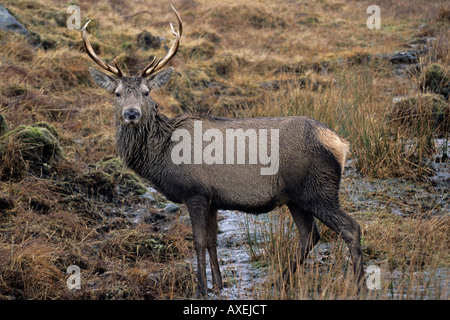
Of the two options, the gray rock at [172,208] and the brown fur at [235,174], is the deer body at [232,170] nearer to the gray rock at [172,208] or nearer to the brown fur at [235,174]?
the brown fur at [235,174]

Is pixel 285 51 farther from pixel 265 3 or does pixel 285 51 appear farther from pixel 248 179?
pixel 248 179

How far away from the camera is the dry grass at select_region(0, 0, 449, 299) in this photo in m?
5.46

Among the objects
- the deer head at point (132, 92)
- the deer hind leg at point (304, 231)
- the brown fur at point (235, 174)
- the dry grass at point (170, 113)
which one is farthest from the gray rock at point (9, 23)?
the deer hind leg at point (304, 231)

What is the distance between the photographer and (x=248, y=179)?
17.7 ft

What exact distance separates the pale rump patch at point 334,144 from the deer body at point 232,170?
0.03 ft

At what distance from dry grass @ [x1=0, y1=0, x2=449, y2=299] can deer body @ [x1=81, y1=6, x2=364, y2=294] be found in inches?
16.7

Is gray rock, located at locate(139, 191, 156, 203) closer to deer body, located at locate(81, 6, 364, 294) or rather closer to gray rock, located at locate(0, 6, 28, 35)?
deer body, located at locate(81, 6, 364, 294)

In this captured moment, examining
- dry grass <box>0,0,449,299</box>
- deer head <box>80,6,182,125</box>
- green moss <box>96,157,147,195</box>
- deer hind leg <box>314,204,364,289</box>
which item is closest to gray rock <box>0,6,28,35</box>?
dry grass <box>0,0,449,299</box>

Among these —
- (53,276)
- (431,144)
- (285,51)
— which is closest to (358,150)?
(431,144)

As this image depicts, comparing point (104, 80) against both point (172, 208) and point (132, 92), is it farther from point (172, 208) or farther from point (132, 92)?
point (172, 208)
